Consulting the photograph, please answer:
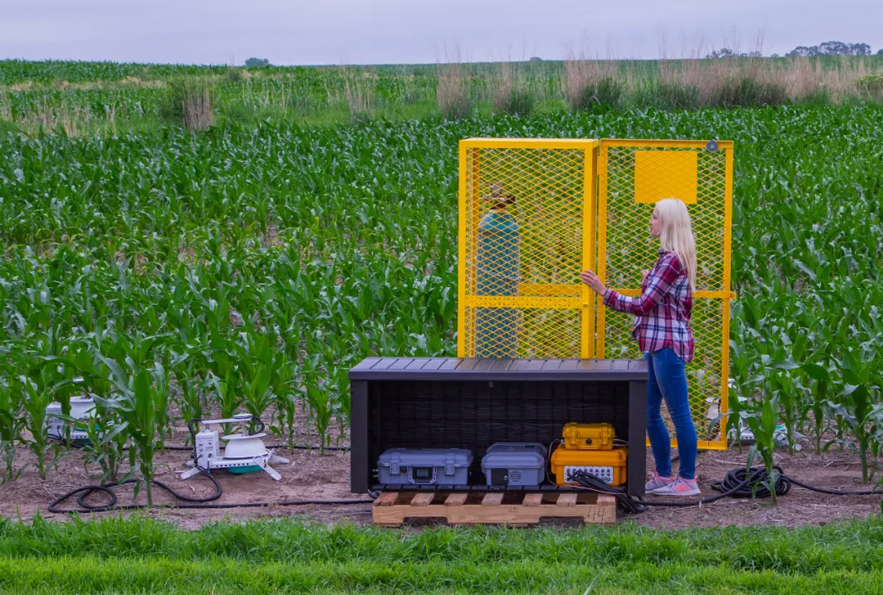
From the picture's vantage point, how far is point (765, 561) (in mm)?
4641

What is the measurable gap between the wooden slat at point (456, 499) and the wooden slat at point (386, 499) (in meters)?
0.28

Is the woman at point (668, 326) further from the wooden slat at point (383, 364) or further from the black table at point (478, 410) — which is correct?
the wooden slat at point (383, 364)

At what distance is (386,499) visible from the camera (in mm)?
5426

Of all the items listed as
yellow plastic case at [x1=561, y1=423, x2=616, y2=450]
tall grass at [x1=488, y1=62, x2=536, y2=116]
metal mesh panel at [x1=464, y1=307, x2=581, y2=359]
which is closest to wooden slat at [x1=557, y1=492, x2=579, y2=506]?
yellow plastic case at [x1=561, y1=423, x2=616, y2=450]

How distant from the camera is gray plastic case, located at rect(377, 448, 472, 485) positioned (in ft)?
18.4

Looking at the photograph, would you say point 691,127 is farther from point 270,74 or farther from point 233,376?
point 270,74

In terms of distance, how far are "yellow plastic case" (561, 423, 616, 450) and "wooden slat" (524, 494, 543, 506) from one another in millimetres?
355

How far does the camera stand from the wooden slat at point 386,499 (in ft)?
17.6

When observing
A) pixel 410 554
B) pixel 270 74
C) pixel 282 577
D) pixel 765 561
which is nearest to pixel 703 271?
pixel 765 561

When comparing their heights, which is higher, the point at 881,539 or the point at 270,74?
the point at 270,74

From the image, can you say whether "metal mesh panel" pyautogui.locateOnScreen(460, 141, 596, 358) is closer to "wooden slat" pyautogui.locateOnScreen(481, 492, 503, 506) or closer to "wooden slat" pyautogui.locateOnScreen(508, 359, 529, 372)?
"wooden slat" pyautogui.locateOnScreen(508, 359, 529, 372)

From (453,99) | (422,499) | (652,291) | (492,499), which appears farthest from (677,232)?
(453,99)

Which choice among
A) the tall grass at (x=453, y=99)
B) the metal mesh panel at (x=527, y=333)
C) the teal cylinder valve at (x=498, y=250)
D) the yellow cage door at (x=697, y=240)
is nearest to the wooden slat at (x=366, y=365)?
the metal mesh panel at (x=527, y=333)

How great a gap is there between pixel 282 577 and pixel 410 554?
631 millimetres
